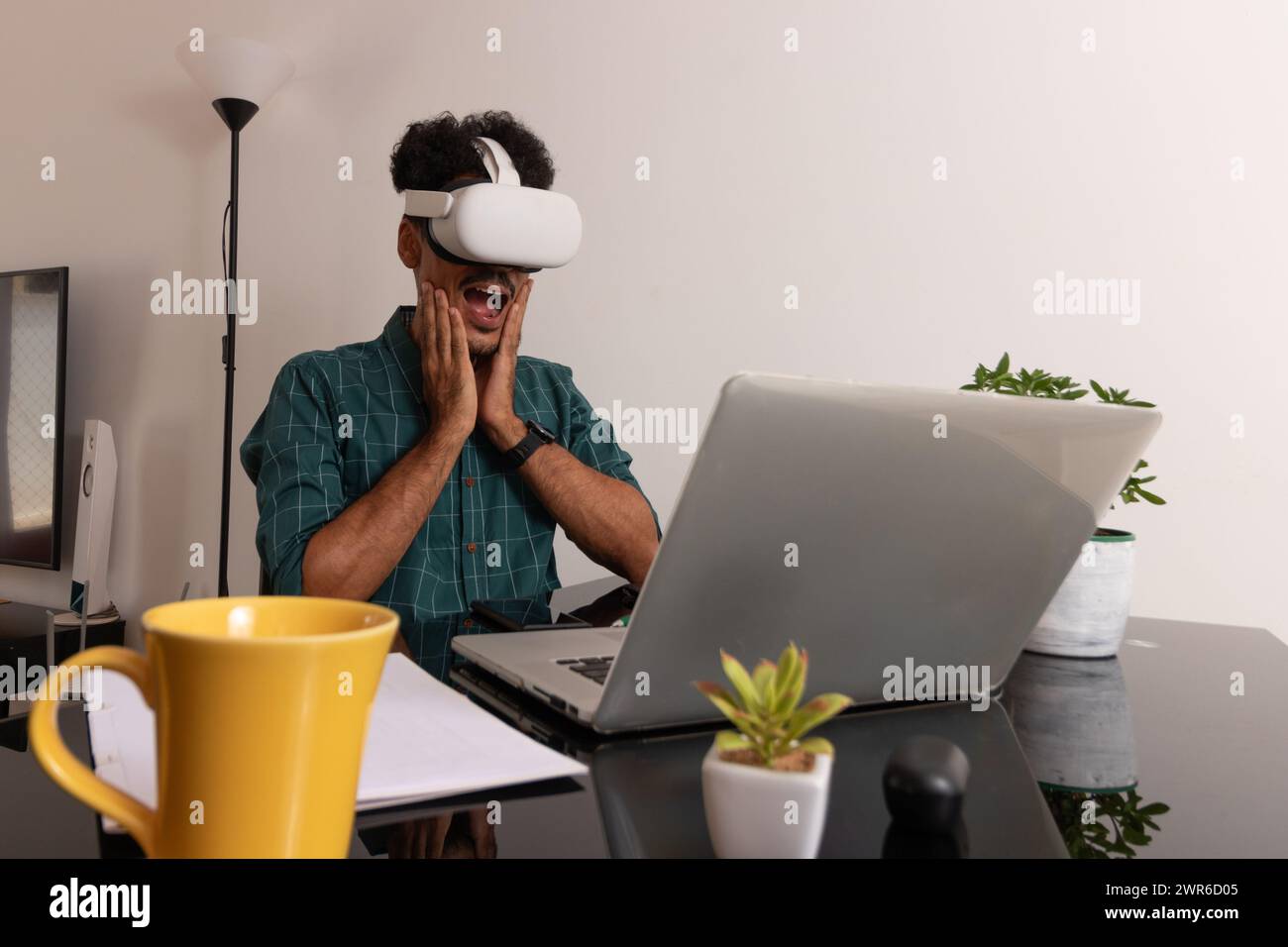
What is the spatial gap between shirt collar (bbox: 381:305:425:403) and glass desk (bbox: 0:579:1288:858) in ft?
2.80

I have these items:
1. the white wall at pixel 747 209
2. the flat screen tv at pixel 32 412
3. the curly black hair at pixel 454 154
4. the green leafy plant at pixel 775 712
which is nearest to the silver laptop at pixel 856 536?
the green leafy plant at pixel 775 712

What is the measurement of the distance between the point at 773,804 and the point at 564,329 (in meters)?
2.20

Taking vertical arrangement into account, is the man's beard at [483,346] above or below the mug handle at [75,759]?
above

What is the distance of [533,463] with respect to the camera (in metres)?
1.56

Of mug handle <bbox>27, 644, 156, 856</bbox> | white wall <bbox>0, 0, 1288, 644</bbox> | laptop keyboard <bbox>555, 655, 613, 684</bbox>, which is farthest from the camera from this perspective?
white wall <bbox>0, 0, 1288, 644</bbox>

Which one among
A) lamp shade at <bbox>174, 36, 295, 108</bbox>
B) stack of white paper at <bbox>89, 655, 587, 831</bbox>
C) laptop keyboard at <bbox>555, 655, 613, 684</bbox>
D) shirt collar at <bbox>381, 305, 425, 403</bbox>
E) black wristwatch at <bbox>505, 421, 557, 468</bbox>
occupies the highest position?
lamp shade at <bbox>174, 36, 295, 108</bbox>

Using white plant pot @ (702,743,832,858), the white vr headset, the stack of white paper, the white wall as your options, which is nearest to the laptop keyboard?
the stack of white paper

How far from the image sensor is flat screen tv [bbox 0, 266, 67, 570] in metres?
3.11

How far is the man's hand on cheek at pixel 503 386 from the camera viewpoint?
5.09 ft

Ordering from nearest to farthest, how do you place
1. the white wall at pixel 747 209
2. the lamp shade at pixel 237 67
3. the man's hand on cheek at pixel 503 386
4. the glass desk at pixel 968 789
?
1. the glass desk at pixel 968 789
2. the man's hand on cheek at pixel 503 386
3. the white wall at pixel 747 209
4. the lamp shade at pixel 237 67

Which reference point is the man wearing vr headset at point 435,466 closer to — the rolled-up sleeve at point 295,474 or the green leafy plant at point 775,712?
the rolled-up sleeve at point 295,474

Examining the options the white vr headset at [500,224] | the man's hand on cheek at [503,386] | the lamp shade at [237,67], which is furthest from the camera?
the lamp shade at [237,67]

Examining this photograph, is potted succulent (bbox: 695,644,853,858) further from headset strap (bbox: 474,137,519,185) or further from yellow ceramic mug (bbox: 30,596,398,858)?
headset strap (bbox: 474,137,519,185)
